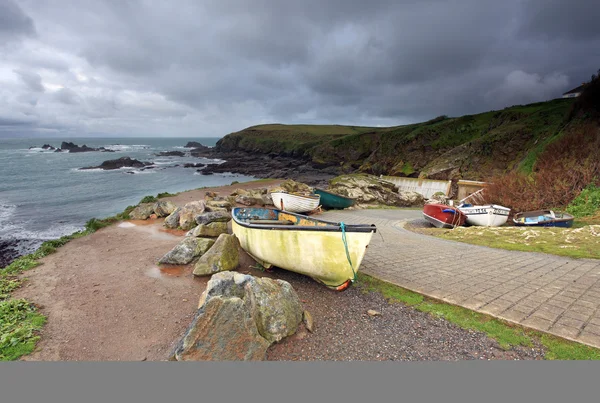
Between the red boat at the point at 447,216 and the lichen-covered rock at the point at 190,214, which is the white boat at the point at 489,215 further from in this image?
the lichen-covered rock at the point at 190,214

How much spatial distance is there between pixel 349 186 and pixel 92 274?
20.2 m

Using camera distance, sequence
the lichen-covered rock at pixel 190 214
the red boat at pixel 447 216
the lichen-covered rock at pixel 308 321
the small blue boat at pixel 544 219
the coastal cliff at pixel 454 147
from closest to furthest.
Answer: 1. the lichen-covered rock at pixel 308 321
2. the small blue boat at pixel 544 219
3. the lichen-covered rock at pixel 190 214
4. the red boat at pixel 447 216
5. the coastal cliff at pixel 454 147

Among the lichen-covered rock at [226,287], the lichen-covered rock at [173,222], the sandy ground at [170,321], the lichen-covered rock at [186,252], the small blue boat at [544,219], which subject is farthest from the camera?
the lichen-covered rock at [173,222]

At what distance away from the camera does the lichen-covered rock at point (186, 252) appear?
915cm

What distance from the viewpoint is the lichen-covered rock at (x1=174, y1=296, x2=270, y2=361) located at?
4.17 m

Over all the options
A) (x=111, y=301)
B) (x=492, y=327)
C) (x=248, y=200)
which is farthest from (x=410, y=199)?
(x=111, y=301)

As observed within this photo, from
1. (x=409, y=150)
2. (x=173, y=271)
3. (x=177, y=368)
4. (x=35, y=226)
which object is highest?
(x=409, y=150)

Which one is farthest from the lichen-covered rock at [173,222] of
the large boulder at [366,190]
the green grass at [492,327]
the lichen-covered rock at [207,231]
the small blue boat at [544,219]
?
the small blue boat at [544,219]

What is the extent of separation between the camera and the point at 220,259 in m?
8.18

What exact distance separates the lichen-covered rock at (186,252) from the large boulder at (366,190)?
16326mm

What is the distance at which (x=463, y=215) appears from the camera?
16.3 m

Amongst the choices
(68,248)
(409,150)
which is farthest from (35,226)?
(409,150)

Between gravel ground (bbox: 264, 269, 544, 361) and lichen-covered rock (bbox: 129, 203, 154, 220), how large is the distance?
49.2ft

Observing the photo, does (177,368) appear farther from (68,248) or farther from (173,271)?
(68,248)
